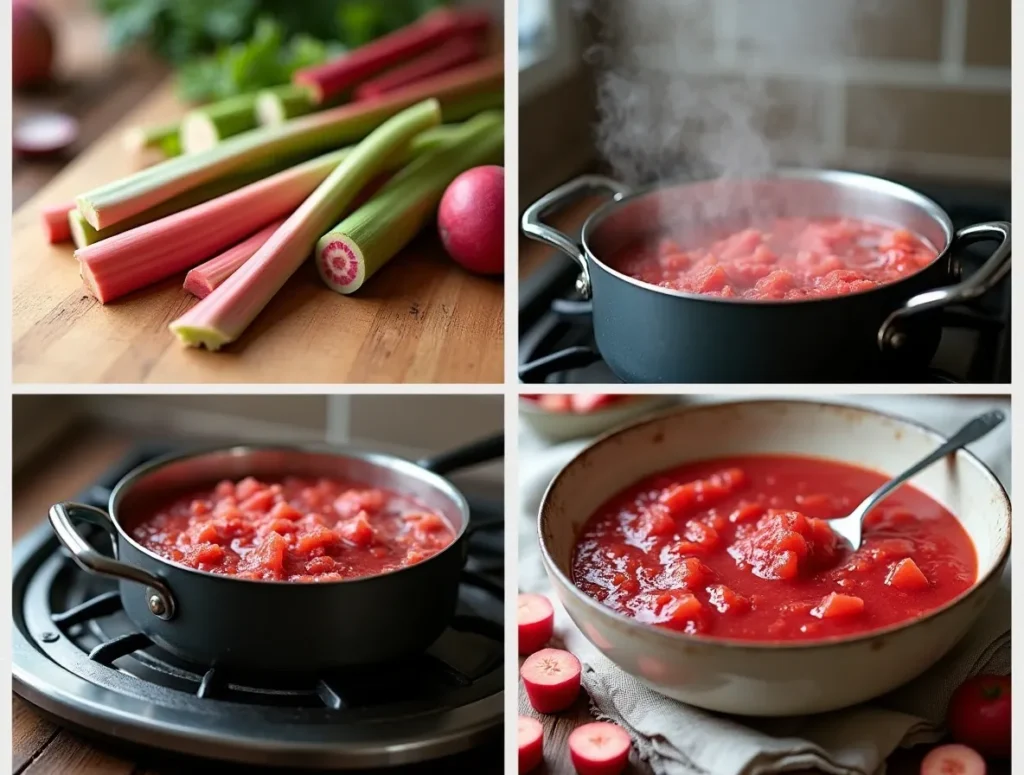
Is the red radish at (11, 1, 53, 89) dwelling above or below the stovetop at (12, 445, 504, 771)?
above

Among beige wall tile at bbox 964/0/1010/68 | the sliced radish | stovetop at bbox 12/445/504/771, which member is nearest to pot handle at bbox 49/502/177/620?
stovetop at bbox 12/445/504/771

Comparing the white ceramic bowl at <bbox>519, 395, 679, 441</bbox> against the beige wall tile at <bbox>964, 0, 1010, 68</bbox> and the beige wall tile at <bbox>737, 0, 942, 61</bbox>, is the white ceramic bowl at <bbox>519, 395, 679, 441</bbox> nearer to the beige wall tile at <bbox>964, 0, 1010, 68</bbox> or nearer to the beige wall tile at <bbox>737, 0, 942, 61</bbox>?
the beige wall tile at <bbox>737, 0, 942, 61</bbox>

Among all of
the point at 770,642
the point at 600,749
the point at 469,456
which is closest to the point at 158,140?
the point at 469,456

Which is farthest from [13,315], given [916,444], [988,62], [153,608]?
[988,62]

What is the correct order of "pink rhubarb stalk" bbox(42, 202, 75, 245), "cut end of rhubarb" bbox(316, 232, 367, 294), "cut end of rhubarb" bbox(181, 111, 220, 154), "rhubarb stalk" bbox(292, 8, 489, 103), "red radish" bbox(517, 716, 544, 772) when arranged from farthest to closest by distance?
"rhubarb stalk" bbox(292, 8, 489, 103)
"cut end of rhubarb" bbox(181, 111, 220, 154)
"pink rhubarb stalk" bbox(42, 202, 75, 245)
"cut end of rhubarb" bbox(316, 232, 367, 294)
"red radish" bbox(517, 716, 544, 772)

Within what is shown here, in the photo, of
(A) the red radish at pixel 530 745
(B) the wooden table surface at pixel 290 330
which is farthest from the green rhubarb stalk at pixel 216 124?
(A) the red radish at pixel 530 745

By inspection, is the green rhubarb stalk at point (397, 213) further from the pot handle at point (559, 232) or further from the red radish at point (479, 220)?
the pot handle at point (559, 232)

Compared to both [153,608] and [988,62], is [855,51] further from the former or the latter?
[153,608]
